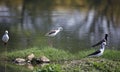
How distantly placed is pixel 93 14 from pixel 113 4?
985 cm

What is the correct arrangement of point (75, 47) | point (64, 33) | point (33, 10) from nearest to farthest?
point (75, 47) < point (64, 33) < point (33, 10)

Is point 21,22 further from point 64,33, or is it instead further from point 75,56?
point 75,56

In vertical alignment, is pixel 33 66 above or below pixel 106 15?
below

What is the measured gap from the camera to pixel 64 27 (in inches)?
1204

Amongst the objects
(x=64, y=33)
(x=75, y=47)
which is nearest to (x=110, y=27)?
(x=64, y=33)

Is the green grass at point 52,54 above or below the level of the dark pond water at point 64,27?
below

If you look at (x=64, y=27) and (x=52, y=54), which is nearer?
(x=52, y=54)

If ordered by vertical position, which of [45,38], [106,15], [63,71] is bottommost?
[63,71]

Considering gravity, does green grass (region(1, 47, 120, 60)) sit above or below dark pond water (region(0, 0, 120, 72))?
below

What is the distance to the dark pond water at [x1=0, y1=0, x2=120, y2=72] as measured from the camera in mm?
23047

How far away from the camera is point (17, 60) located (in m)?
18.5

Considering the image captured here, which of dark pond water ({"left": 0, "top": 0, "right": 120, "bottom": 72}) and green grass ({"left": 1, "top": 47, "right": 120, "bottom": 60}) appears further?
dark pond water ({"left": 0, "top": 0, "right": 120, "bottom": 72})

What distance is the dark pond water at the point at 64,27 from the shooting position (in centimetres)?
2305

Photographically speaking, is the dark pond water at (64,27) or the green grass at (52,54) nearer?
the green grass at (52,54)
